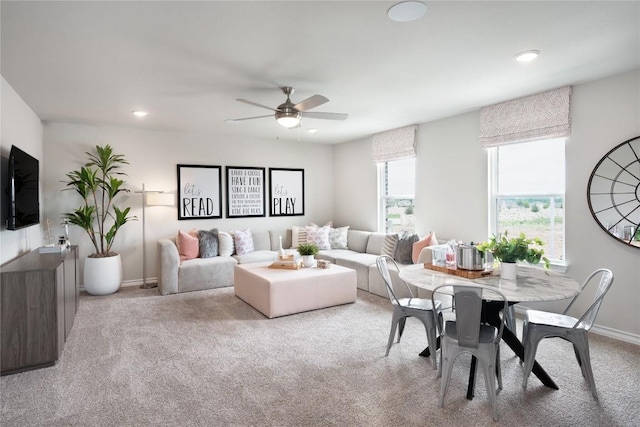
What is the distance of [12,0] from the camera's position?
2117mm

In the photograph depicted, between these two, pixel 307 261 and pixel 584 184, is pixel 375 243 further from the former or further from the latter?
pixel 584 184

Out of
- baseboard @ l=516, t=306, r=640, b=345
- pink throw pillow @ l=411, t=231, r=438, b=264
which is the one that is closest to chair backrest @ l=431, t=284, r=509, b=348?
baseboard @ l=516, t=306, r=640, b=345

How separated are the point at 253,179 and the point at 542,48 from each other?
194 inches

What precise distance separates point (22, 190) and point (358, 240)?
4717mm

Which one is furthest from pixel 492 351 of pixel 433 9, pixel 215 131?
pixel 215 131

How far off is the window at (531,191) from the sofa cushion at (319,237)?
2.89 m

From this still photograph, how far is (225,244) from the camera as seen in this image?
600 centimetres

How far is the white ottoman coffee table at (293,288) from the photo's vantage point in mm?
4156

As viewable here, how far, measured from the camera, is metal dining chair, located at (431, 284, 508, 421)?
2270mm

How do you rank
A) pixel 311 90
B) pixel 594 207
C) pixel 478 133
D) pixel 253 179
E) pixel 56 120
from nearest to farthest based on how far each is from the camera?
pixel 594 207, pixel 311 90, pixel 478 133, pixel 56 120, pixel 253 179

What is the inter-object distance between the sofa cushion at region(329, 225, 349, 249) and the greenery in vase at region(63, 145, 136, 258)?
3357 mm

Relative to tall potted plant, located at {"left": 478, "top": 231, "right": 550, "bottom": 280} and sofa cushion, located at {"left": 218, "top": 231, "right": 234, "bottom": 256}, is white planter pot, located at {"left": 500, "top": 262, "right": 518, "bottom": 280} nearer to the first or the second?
tall potted plant, located at {"left": 478, "top": 231, "right": 550, "bottom": 280}

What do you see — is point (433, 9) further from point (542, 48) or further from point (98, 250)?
point (98, 250)

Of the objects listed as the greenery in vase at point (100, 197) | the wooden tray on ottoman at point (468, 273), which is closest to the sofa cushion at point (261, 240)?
the greenery in vase at point (100, 197)
